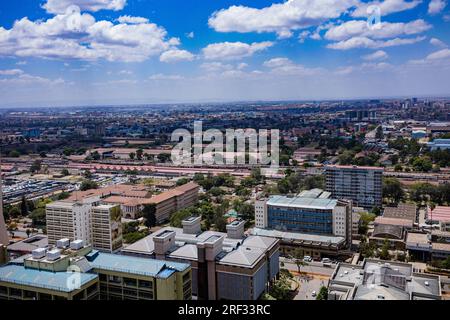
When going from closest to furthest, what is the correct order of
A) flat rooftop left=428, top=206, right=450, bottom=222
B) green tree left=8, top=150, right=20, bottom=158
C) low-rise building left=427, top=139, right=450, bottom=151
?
1. flat rooftop left=428, top=206, right=450, bottom=222
2. low-rise building left=427, top=139, right=450, bottom=151
3. green tree left=8, top=150, right=20, bottom=158

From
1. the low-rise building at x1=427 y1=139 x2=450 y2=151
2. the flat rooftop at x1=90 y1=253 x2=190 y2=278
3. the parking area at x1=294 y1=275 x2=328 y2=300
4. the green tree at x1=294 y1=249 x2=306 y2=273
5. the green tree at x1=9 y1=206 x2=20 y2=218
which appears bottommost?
the parking area at x1=294 y1=275 x2=328 y2=300

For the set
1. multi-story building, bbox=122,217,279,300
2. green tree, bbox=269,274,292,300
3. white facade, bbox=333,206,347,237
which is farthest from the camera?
white facade, bbox=333,206,347,237

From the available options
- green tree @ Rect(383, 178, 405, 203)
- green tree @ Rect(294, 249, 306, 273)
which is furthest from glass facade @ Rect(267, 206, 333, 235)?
green tree @ Rect(383, 178, 405, 203)

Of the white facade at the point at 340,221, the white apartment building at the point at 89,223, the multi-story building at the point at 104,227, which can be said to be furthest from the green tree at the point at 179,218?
the white facade at the point at 340,221

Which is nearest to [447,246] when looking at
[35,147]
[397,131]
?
[397,131]

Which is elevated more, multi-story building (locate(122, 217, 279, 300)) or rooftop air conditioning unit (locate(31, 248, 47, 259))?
rooftop air conditioning unit (locate(31, 248, 47, 259))

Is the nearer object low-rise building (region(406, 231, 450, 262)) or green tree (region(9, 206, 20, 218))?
low-rise building (region(406, 231, 450, 262))

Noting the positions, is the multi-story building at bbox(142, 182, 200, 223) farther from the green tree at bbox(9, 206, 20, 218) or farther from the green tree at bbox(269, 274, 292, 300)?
the green tree at bbox(269, 274, 292, 300)
